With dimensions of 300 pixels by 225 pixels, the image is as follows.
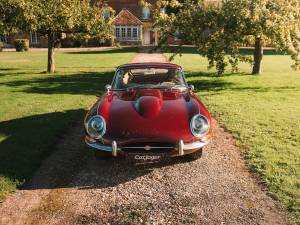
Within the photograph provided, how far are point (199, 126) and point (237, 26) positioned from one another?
29.2 ft

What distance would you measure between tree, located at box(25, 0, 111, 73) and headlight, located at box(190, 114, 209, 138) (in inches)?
513

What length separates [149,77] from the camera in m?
8.09

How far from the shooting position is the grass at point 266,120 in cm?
583

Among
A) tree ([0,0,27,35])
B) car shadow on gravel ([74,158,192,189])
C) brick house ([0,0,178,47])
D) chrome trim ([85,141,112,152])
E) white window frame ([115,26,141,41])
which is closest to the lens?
car shadow on gravel ([74,158,192,189])

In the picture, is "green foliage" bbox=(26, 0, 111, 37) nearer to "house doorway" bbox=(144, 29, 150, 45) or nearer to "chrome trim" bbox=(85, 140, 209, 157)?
"chrome trim" bbox=(85, 140, 209, 157)

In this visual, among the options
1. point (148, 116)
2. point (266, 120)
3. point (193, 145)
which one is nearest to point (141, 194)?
point (193, 145)

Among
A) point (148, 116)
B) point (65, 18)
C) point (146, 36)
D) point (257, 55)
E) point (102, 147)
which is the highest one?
point (65, 18)

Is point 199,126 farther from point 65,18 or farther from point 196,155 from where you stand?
point 65,18

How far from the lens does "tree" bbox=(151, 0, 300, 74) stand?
13.8 m

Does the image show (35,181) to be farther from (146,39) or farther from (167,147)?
(146,39)

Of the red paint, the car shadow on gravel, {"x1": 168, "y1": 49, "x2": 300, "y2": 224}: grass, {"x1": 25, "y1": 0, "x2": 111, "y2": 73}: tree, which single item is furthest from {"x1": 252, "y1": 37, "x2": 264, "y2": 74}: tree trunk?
the car shadow on gravel

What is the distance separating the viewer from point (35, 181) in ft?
19.2

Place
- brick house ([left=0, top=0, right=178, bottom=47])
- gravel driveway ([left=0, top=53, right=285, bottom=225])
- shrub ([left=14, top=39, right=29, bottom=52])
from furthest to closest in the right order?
brick house ([left=0, top=0, right=178, bottom=47]), shrub ([left=14, top=39, right=29, bottom=52]), gravel driveway ([left=0, top=53, right=285, bottom=225])

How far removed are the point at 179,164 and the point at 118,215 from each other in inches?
78.0
